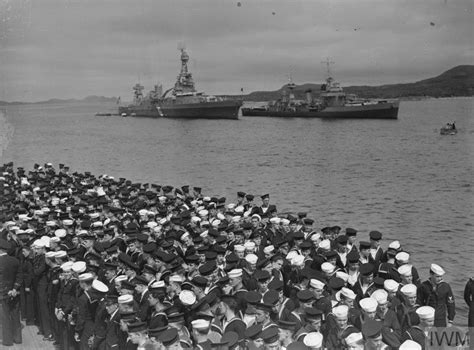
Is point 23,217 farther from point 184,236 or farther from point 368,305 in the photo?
point 368,305

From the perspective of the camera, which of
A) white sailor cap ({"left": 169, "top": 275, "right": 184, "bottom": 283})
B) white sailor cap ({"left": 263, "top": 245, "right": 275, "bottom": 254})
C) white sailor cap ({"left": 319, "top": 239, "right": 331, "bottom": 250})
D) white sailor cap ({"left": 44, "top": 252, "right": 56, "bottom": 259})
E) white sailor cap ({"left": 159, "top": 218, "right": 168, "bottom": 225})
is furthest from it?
white sailor cap ({"left": 159, "top": 218, "right": 168, "bottom": 225})

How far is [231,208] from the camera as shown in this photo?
43.8 feet

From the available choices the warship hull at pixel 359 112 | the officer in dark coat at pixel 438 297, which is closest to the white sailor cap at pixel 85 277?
the officer in dark coat at pixel 438 297

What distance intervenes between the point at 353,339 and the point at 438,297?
2.69m

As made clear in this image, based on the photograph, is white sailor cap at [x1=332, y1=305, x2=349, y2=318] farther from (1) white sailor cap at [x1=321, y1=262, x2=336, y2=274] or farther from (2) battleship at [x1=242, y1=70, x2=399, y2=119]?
(2) battleship at [x1=242, y1=70, x2=399, y2=119]

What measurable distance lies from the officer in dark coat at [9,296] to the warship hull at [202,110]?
277 feet

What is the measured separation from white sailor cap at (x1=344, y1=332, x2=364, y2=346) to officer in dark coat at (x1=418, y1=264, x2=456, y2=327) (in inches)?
97.0

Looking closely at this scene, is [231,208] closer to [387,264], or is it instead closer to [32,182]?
[387,264]

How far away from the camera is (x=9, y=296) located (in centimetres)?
786

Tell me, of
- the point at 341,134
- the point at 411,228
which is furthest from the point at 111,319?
the point at 341,134

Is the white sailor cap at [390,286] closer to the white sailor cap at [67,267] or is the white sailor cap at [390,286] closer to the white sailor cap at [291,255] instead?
the white sailor cap at [291,255]

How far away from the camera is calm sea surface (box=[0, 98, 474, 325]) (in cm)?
2581

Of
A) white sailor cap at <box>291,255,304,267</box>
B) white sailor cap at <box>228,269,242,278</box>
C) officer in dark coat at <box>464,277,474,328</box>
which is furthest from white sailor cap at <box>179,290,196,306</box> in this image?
officer in dark coat at <box>464,277,474,328</box>

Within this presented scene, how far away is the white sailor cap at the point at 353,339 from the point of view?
16.4 ft
